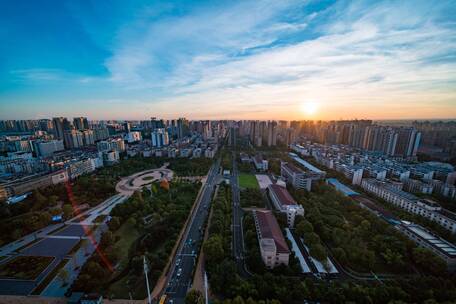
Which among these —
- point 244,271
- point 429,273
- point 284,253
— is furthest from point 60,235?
point 429,273

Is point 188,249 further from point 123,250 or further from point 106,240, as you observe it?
point 106,240

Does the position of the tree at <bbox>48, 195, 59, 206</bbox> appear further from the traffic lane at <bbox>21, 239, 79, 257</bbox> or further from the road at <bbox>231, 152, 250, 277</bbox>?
the road at <bbox>231, 152, 250, 277</bbox>

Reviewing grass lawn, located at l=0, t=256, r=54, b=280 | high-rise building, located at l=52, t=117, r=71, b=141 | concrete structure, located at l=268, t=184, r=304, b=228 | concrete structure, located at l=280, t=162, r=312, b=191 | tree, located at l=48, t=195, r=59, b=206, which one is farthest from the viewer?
high-rise building, located at l=52, t=117, r=71, b=141

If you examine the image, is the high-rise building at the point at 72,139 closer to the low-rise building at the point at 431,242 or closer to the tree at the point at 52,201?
the tree at the point at 52,201

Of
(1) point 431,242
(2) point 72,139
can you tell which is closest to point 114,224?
(1) point 431,242

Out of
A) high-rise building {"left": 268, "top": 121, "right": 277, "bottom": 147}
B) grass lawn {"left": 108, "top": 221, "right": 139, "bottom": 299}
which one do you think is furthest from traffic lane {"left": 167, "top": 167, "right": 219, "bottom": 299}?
high-rise building {"left": 268, "top": 121, "right": 277, "bottom": 147}

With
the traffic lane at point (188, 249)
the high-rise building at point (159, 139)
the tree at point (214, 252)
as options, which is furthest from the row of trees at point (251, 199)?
the high-rise building at point (159, 139)
